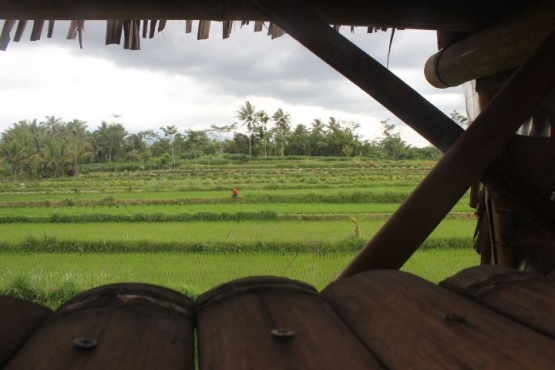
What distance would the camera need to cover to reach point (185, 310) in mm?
738

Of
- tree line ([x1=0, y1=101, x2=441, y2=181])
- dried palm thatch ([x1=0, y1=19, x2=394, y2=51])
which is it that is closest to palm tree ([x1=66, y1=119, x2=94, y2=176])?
tree line ([x1=0, y1=101, x2=441, y2=181])

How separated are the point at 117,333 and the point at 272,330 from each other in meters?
0.19

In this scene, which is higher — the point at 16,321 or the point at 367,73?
the point at 367,73

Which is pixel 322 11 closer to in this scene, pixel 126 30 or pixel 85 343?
pixel 126 30

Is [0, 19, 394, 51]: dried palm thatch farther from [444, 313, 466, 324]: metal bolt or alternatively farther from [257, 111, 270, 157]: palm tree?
[257, 111, 270, 157]: palm tree

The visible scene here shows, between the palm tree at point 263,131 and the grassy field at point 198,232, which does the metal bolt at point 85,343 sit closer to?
the grassy field at point 198,232

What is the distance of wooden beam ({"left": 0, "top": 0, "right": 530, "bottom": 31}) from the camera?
5.34ft

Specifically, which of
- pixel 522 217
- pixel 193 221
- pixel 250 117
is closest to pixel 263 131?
pixel 250 117

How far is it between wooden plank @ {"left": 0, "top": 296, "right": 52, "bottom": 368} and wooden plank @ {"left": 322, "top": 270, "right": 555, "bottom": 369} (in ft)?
1.39

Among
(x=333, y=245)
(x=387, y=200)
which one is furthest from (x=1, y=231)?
(x=387, y=200)

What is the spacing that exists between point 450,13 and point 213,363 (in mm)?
1670

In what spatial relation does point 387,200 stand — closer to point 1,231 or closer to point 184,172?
point 1,231

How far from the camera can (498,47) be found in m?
1.72

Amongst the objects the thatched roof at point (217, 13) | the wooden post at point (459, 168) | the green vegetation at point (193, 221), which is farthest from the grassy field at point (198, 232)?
Answer: the wooden post at point (459, 168)
